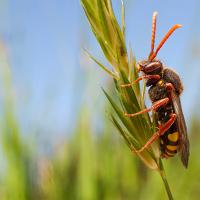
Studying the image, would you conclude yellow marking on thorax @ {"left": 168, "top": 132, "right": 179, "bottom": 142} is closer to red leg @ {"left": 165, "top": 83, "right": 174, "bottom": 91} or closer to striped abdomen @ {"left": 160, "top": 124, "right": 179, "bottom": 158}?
striped abdomen @ {"left": 160, "top": 124, "right": 179, "bottom": 158}

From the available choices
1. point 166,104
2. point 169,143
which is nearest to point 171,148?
point 169,143

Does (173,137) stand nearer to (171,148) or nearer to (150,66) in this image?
(171,148)

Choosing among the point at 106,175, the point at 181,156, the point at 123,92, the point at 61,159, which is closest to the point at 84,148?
the point at 106,175

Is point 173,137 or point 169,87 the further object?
point 169,87

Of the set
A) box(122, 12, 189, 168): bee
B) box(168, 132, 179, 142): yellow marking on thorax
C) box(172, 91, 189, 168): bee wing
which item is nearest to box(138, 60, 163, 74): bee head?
box(122, 12, 189, 168): bee

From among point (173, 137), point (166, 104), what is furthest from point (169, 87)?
point (173, 137)

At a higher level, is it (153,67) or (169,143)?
(153,67)

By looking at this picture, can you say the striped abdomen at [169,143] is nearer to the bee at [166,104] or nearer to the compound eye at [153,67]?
the bee at [166,104]

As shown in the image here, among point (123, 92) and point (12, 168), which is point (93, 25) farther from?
point (12, 168)
